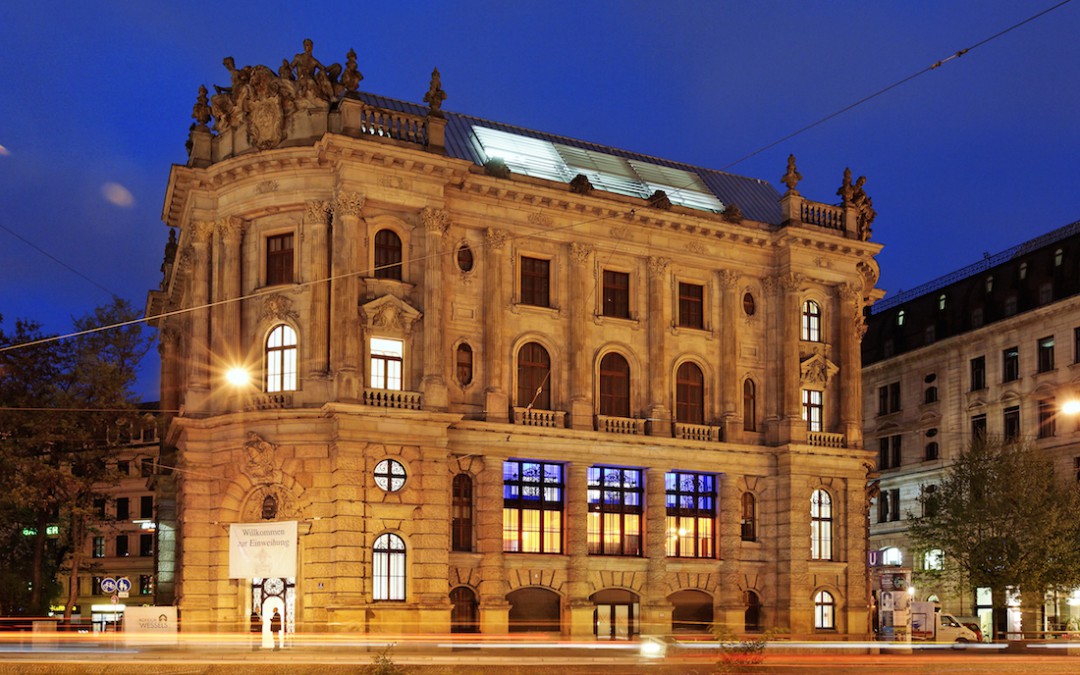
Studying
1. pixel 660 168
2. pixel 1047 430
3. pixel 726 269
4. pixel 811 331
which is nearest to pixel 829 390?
pixel 811 331

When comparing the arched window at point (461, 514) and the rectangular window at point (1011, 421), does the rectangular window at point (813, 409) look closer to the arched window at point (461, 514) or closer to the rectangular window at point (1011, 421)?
the arched window at point (461, 514)

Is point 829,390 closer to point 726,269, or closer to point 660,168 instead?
point 726,269

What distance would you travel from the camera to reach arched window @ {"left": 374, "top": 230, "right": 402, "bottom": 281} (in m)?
46.7

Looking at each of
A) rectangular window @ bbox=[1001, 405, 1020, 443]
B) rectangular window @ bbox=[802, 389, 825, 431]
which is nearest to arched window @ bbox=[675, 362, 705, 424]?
rectangular window @ bbox=[802, 389, 825, 431]

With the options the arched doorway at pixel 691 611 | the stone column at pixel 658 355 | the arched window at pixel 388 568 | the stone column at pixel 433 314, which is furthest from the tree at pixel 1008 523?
the arched window at pixel 388 568

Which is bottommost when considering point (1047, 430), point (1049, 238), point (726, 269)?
point (1047, 430)

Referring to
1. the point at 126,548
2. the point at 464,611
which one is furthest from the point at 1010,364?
the point at 126,548

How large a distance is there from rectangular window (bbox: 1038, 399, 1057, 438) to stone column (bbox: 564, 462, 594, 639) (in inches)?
1238

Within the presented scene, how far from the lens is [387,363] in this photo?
4641 cm

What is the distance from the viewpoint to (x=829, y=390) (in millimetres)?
57219

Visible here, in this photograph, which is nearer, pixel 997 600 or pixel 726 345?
pixel 726 345

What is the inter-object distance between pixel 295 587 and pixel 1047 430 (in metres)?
43.7

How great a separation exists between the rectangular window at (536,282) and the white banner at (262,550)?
535 inches

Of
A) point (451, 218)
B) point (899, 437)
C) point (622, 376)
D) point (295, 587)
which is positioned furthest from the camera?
point (899, 437)
